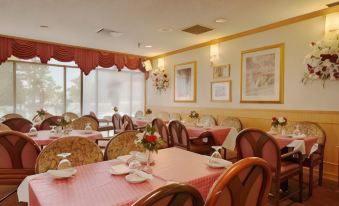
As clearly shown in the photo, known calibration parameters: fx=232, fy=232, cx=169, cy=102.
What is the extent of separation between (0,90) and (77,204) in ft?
19.0

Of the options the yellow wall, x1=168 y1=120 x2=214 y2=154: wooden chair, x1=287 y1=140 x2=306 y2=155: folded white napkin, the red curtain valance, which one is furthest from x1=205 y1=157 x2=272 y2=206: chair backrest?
the red curtain valance

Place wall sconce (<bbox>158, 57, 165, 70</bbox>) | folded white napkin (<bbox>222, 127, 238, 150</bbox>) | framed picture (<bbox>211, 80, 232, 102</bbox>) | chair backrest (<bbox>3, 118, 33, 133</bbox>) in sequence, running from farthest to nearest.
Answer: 1. wall sconce (<bbox>158, 57, 165, 70</bbox>)
2. framed picture (<bbox>211, 80, 232, 102</bbox>)
3. folded white napkin (<bbox>222, 127, 238, 150</bbox>)
4. chair backrest (<bbox>3, 118, 33, 133</bbox>)

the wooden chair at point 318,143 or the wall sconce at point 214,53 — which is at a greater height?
the wall sconce at point 214,53

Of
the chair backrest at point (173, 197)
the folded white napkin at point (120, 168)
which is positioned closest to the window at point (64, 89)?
the folded white napkin at point (120, 168)

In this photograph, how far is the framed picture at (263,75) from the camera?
14.0 ft

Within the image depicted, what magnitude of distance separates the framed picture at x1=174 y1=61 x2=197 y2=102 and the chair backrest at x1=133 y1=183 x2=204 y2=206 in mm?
5190

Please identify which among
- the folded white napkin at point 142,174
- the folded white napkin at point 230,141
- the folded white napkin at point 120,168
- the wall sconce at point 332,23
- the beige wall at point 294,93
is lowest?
the folded white napkin at point 230,141

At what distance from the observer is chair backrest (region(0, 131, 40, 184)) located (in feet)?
7.75

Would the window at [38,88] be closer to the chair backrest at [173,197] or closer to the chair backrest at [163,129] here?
the chair backrest at [163,129]

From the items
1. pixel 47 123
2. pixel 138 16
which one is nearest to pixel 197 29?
pixel 138 16

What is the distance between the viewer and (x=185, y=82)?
20.9 feet

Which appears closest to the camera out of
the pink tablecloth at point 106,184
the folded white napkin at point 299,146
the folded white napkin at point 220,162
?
the pink tablecloth at point 106,184

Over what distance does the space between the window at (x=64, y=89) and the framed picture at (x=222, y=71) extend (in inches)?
127

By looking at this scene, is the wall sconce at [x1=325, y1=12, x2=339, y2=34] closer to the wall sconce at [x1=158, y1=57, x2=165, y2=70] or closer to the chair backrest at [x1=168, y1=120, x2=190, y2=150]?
the chair backrest at [x1=168, y1=120, x2=190, y2=150]
